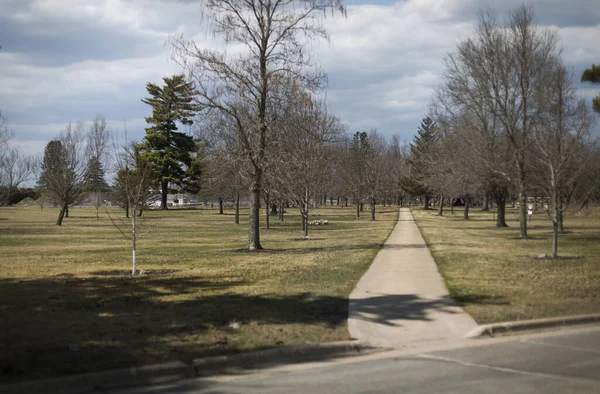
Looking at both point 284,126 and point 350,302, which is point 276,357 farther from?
point 284,126

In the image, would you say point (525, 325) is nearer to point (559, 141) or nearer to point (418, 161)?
point (559, 141)

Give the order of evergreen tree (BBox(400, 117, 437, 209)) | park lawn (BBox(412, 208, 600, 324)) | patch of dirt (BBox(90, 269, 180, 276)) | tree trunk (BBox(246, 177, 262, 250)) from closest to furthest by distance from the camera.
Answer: park lawn (BBox(412, 208, 600, 324)), patch of dirt (BBox(90, 269, 180, 276)), tree trunk (BBox(246, 177, 262, 250)), evergreen tree (BBox(400, 117, 437, 209))

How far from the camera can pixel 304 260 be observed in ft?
64.3

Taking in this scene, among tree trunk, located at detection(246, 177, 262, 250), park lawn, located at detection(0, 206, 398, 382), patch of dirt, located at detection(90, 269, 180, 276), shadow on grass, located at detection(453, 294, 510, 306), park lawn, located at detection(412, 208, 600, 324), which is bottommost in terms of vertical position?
patch of dirt, located at detection(90, 269, 180, 276)

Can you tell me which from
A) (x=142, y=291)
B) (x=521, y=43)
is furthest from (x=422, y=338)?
(x=521, y=43)

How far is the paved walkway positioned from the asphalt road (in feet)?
2.30

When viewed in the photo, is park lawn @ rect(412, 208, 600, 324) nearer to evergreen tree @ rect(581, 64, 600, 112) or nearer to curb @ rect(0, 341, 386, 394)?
curb @ rect(0, 341, 386, 394)

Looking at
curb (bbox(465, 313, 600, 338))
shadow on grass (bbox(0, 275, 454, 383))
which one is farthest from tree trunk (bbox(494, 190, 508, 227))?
curb (bbox(465, 313, 600, 338))

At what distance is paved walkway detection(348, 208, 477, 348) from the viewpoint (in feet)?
28.5

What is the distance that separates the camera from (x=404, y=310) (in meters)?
10.4

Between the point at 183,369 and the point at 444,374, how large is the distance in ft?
9.46

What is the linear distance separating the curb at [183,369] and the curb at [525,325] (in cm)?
173

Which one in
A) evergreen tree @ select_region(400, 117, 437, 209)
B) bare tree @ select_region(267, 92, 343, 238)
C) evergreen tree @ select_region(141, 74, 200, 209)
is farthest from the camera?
evergreen tree @ select_region(400, 117, 437, 209)

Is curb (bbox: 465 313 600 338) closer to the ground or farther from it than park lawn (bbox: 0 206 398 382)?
farther from it
